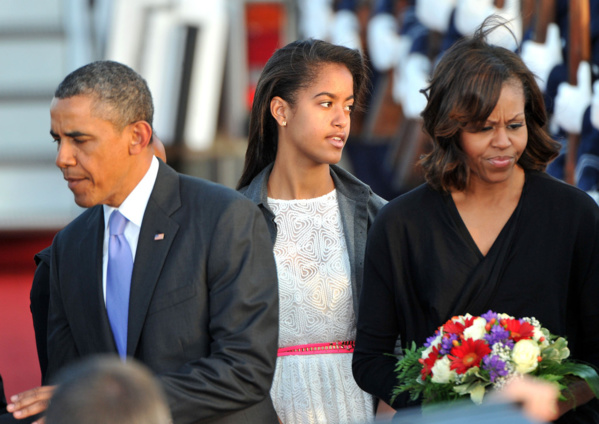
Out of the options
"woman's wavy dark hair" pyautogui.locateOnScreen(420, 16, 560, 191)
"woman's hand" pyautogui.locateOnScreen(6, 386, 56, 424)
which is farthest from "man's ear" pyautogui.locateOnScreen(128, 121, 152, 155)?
"woman's wavy dark hair" pyautogui.locateOnScreen(420, 16, 560, 191)

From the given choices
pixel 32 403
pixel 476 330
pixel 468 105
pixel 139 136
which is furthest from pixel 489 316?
pixel 32 403

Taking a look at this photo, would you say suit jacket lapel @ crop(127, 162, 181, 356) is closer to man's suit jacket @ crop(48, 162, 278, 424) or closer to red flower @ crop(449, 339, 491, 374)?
man's suit jacket @ crop(48, 162, 278, 424)

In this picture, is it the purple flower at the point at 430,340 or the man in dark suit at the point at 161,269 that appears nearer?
the man in dark suit at the point at 161,269

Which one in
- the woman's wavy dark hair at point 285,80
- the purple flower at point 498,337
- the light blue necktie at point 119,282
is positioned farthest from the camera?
the woman's wavy dark hair at point 285,80

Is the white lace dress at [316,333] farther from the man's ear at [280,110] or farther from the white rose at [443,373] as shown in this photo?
the white rose at [443,373]

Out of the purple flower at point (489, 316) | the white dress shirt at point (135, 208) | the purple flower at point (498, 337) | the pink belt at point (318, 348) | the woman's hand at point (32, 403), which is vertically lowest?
the pink belt at point (318, 348)

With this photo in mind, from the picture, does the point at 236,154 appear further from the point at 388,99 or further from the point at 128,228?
the point at 128,228

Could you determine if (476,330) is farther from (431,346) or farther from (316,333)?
(316,333)

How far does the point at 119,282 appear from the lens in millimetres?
2539

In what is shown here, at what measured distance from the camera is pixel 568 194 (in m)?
2.66

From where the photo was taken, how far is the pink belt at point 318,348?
123 inches

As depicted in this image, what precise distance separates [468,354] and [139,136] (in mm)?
917

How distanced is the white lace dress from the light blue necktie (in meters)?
0.69

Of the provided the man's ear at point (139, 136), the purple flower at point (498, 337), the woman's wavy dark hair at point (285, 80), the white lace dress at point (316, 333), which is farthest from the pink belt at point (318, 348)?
the man's ear at point (139, 136)
